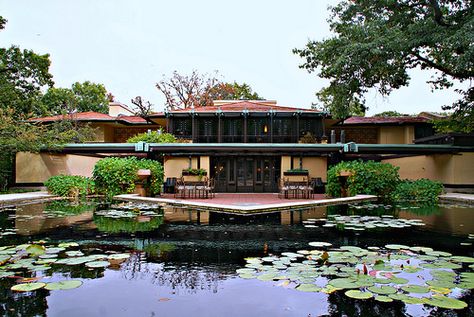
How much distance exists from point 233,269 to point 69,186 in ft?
39.4

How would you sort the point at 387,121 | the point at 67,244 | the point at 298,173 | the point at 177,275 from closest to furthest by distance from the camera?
1. the point at 177,275
2. the point at 67,244
3. the point at 298,173
4. the point at 387,121

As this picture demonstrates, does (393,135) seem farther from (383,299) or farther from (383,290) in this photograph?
(383,299)

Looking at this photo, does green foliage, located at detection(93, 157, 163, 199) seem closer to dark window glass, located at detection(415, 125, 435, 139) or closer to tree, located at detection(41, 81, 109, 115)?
dark window glass, located at detection(415, 125, 435, 139)

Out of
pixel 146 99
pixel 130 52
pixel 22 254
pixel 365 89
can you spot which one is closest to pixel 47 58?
pixel 130 52

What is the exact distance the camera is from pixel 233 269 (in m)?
3.89

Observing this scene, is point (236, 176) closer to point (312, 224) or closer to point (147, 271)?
point (312, 224)

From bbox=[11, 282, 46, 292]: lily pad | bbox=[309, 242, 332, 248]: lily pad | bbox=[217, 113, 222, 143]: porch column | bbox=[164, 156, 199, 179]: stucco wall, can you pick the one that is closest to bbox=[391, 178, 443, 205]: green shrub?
bbox=[309, 242, 332, 248]: lily pad

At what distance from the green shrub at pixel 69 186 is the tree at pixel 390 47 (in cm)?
1047

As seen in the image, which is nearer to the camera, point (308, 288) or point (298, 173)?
point (308, 288)

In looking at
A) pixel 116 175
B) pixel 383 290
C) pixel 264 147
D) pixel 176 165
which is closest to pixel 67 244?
pixel 383 290

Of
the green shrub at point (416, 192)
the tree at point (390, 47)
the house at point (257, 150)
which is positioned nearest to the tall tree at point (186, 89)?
the house at point (257, 150)

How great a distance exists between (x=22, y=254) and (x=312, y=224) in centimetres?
492

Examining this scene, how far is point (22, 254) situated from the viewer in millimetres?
4461

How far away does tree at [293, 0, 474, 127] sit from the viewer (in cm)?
1211
